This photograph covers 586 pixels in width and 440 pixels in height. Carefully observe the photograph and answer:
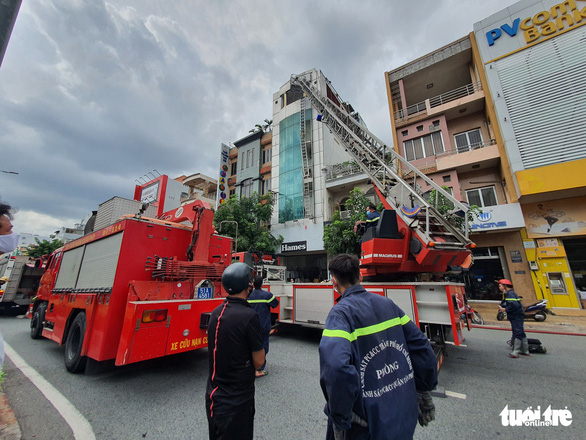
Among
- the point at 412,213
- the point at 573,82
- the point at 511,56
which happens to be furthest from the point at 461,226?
the point at 511,56

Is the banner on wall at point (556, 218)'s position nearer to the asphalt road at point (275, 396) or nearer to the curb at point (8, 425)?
the asphalt road at point (275, 396)

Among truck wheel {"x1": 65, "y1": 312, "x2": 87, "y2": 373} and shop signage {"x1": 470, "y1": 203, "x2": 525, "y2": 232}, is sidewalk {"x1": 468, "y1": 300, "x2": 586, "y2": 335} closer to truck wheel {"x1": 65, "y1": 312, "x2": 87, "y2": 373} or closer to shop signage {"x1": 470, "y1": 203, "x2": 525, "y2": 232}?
shop signage {"x1": 470, "y1": 203, "x2": 525, "y2": 232}

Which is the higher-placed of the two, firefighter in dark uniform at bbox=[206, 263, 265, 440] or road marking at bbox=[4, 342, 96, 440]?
firefighter in dark uniform at bbox=[206, 263, 265, 440]

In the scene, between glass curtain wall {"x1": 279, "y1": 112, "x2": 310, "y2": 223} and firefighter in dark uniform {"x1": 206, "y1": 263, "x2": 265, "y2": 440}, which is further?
glass curtain wall {"x1": 279, "y1": 112, "x2": 310, "y2": 223}

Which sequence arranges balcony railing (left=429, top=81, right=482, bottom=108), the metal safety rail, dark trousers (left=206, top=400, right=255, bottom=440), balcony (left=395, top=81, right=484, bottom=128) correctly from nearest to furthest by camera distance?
dark trousers (left=206, top=400, right=255, bottom=440) < the metal safety rail < balcony (left=395, top=81, right=484, bottom=128) < balcony railing (left=429, top=81, right=482, bottom=108)

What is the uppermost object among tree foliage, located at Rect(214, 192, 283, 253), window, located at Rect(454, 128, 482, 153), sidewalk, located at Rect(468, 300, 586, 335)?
window, located at Rect(454, 128, 482, 153)

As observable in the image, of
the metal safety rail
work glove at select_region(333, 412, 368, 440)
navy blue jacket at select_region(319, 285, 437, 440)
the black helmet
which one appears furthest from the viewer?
the metal safety rail

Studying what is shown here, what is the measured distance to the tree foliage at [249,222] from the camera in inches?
700

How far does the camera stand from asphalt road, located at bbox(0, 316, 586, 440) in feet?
9.70

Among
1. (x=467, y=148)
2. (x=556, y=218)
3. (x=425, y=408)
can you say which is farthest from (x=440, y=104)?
(x=425, y=408)

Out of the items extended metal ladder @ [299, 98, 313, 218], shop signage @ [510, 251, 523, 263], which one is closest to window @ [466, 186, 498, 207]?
shop signage @ [510, 251, 523, 263]

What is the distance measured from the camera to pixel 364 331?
1627 mm

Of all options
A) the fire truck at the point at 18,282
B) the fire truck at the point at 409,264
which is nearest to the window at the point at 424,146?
the fire truck at the point at 409,264

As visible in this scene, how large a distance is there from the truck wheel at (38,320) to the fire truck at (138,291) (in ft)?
4.74
